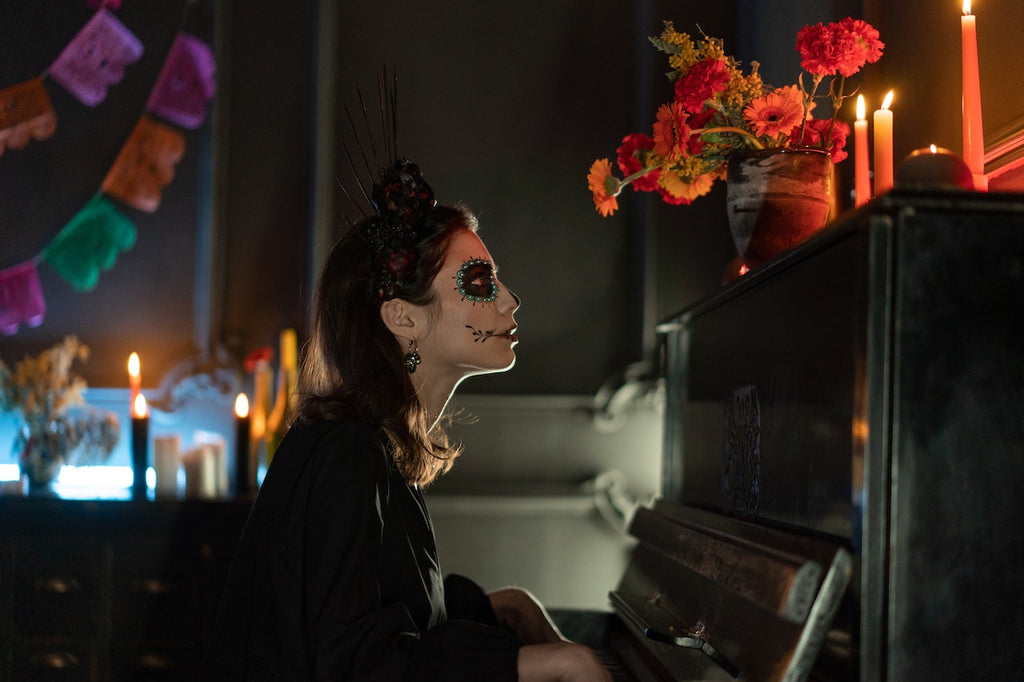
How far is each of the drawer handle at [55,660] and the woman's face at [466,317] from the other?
5.05 ft

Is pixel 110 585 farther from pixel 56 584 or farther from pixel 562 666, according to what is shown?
pixel 562 666

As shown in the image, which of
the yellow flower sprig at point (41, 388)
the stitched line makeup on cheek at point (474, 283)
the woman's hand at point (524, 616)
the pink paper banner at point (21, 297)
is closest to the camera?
the stitched line makeup on cheek at point (474, 283)

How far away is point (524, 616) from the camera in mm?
1867

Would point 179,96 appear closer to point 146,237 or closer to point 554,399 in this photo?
point 146,237

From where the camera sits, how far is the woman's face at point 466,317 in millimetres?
1643

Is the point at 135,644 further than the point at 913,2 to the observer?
Yes

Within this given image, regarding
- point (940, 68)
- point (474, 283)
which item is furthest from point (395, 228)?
point (940, 68)

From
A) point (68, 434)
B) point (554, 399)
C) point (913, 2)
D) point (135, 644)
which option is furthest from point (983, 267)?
point (68, 434)

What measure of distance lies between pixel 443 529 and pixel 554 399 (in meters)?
0.59

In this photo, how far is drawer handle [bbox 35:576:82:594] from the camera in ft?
8.02

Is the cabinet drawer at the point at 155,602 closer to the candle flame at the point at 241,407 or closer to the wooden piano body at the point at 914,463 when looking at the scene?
the candle flame at the point at 241,407

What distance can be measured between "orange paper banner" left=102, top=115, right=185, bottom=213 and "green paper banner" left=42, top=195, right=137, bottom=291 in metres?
0.07

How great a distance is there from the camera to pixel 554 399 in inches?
119

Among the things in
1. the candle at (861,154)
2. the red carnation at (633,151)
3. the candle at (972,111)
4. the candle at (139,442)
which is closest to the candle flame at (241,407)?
the candle at (139,442)
